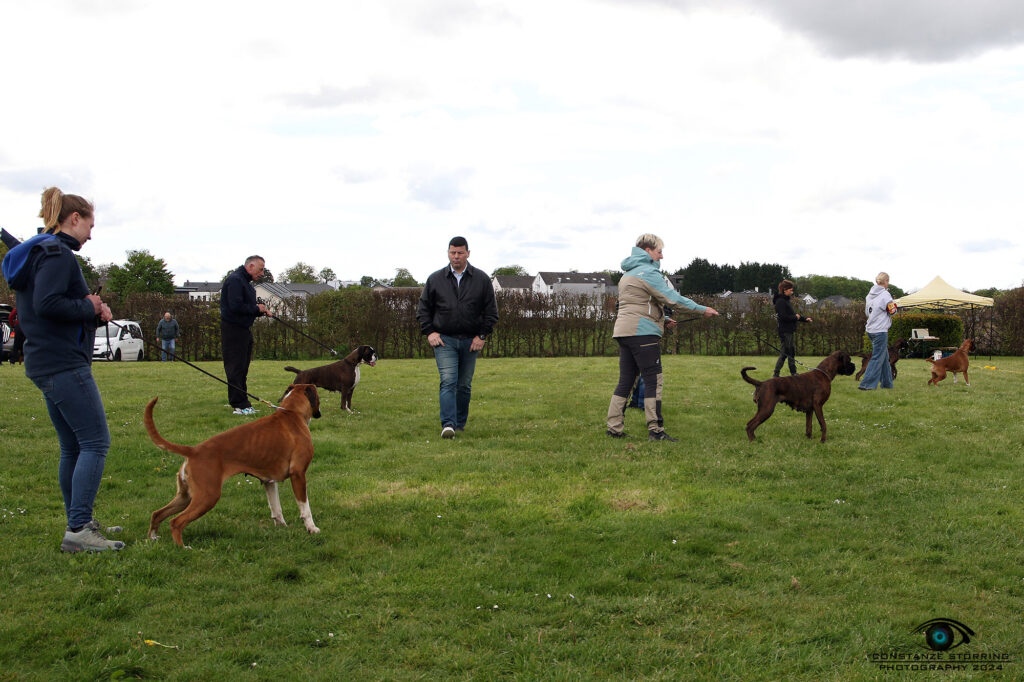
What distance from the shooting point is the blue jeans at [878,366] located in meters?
11.6

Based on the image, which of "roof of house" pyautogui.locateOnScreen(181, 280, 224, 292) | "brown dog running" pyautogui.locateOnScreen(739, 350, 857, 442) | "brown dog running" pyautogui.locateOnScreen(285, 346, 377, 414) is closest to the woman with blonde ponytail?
"brown dog running" pyautogui.locateOnScreen(285, 346, 377, 414)

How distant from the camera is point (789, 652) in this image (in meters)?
3.06

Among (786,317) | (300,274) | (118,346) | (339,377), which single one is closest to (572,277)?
(300,274)

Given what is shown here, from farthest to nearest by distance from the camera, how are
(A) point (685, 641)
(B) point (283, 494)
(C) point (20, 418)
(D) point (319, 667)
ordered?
(C) point (20, 418) < (B) point (283, 494) < (A) point (685, 641) < (D) point (319, 667)

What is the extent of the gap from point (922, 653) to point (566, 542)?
200 centimetres

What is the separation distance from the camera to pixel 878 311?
38.4ft

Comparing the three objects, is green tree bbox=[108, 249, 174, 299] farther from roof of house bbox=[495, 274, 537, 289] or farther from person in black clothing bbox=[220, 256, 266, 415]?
person in black clothing bbox=[220, 256, 266, 415]

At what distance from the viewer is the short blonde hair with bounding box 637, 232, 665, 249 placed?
755 centimetres

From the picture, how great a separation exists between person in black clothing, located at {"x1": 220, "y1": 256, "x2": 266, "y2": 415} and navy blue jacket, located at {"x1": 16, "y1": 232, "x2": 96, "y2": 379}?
4608 mm

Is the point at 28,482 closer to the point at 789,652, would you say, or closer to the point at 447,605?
the point at 447,605

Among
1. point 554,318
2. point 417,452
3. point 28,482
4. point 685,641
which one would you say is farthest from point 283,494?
point 554,318

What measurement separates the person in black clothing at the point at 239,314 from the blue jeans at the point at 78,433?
14.4 feet

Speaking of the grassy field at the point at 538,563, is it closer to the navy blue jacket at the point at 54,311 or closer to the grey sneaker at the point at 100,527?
the grey sneaker at the point at 100,527

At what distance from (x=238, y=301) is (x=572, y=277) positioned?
96.1 metres
